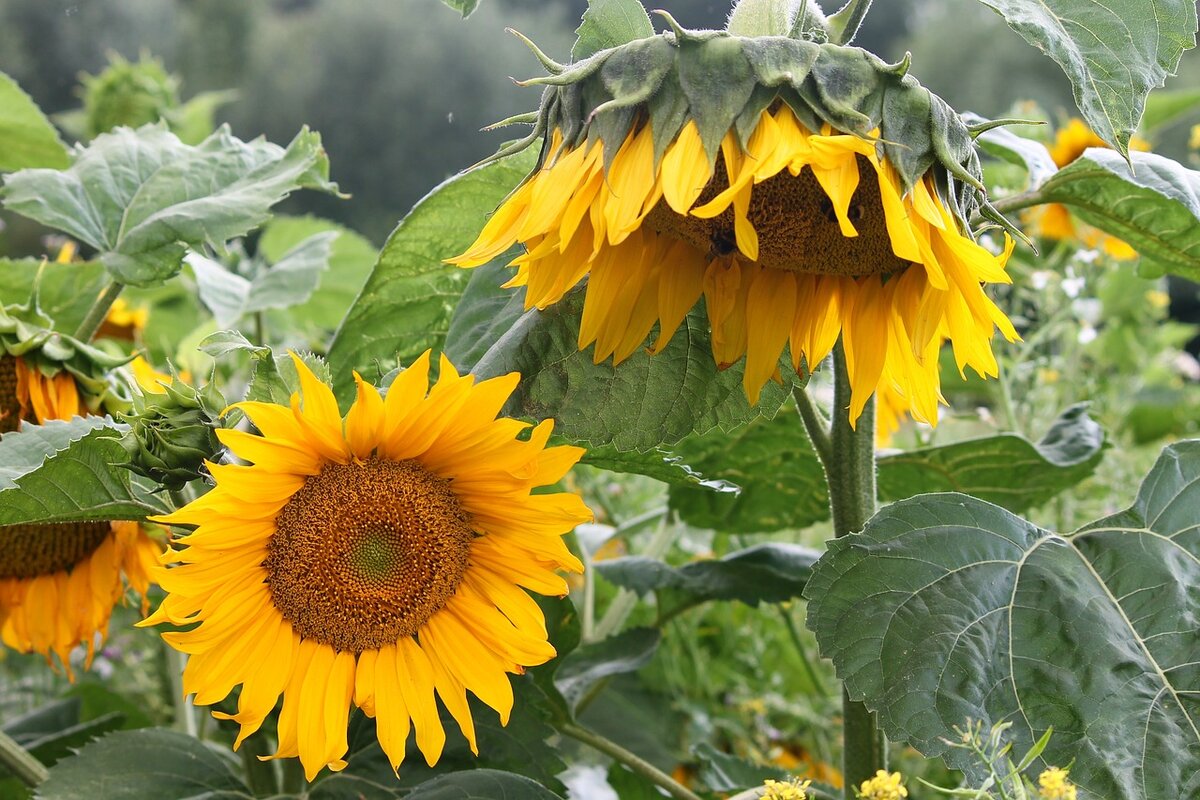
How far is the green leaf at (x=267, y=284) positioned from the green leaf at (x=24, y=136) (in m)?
0.14

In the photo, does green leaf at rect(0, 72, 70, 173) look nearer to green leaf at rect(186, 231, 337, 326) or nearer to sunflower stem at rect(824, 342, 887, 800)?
green leaf at rect(186, 231, 337, 326)

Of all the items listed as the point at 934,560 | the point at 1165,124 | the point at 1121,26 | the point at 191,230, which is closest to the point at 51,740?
the point at 191,230

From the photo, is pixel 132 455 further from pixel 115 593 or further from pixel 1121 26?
pixel 1121 26

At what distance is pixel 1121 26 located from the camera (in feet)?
1.67

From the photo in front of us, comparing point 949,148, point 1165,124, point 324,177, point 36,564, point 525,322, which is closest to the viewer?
point 949,148

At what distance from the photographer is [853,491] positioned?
2.15 ft

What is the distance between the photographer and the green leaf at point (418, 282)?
71 centimetres

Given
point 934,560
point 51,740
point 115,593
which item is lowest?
point 51,740

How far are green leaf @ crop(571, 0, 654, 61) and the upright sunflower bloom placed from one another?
57mm

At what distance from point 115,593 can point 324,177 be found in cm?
32

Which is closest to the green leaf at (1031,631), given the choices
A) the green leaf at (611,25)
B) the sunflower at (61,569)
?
the green leaf at (611,25)

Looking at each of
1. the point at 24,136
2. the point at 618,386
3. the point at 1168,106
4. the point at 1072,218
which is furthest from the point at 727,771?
the point at 1168,106

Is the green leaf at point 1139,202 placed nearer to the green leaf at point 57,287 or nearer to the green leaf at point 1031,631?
the green leaf at point 1031,631

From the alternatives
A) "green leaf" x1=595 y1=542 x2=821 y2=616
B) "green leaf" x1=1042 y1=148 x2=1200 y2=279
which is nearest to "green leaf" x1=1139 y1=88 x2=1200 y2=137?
"green leaf" x1=1042 y1=148 x2=1200 y2=279
